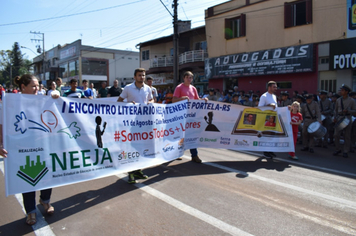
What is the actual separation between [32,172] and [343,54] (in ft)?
51.7

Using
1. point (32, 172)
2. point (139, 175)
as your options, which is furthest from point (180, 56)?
point (32, 172)

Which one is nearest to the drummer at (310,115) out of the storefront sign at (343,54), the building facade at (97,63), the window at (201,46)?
the storefront sign at (343,54)

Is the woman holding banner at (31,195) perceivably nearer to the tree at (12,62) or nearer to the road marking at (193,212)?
the road marking at (193,212)

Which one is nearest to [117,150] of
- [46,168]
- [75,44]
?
[46,168]

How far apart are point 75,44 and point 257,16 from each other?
124 ft

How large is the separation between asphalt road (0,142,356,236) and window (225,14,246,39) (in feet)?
51.2

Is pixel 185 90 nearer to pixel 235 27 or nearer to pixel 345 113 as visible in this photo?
pixel 345 113

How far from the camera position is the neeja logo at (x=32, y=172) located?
11.5ft

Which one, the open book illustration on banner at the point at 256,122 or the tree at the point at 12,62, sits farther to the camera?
the tree at the point at 12,62

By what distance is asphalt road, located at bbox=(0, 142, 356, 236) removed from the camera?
342cm

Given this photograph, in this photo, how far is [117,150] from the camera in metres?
4.71

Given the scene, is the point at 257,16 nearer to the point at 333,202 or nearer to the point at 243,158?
the point at 243,158

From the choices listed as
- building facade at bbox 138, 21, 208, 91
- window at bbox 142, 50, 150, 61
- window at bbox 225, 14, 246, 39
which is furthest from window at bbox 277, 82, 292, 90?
window at bbox 142, 50, 150, 61

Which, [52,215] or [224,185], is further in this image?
[224,185]
